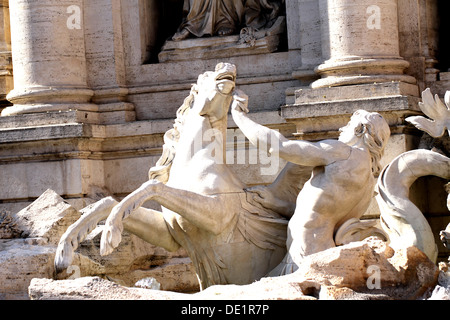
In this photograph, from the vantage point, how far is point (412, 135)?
12.6 meters

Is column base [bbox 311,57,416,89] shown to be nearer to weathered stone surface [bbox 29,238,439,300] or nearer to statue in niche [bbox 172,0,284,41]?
statue in niche [bbox 172,0,284,41]

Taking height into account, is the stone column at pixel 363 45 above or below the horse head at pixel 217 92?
above

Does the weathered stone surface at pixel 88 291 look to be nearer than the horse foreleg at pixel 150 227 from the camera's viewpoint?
Yes

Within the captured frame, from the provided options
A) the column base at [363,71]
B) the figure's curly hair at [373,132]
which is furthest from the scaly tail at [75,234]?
the column base at [363,71]

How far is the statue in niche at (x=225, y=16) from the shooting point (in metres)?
14.3

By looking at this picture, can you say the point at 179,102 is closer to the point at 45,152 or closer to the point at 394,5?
the point at 45,152

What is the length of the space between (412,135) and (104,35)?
4016 mm

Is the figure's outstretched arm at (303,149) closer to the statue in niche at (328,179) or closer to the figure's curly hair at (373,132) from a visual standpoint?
the statue in niche at (328,179)

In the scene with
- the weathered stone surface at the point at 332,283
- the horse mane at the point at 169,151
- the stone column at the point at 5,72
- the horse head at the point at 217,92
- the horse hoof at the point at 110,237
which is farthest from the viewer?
the stone column at the point at 5,72

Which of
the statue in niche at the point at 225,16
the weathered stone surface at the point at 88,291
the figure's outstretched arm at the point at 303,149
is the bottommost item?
the weathered stone surface at the point at 88,291

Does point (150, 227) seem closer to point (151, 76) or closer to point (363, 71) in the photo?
point (363, 71)

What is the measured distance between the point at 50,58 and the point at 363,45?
12.3 ft

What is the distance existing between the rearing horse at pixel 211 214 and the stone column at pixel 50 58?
12.0 ft

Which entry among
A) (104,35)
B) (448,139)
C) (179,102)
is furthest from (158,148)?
(448,139)
